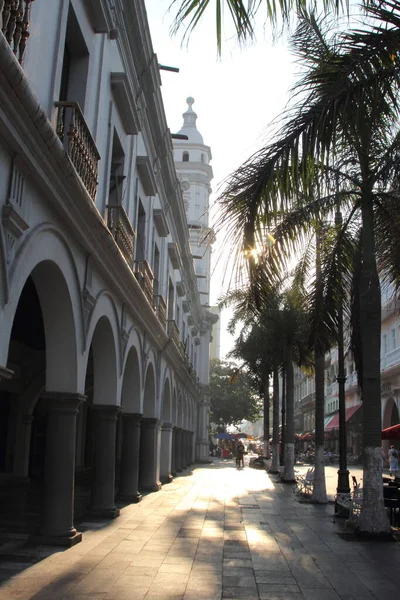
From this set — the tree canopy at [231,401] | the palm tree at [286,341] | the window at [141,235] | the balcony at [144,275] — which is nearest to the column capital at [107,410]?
the balcony at [144,275]

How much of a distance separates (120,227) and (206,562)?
5902mm

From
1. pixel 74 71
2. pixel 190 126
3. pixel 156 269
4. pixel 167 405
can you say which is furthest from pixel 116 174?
pixel 190 126

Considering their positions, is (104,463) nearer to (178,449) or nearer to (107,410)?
(107,410)

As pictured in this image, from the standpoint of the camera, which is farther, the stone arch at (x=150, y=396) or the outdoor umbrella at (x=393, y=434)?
the stone arch at (x=150, y=396)

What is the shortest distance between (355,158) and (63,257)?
546cm

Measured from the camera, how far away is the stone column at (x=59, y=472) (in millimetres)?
8391

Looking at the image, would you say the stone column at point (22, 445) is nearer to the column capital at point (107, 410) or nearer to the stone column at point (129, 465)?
the stone column at point (129, 465)

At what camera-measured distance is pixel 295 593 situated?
6.40 m

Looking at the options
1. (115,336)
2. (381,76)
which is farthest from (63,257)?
(381,76)

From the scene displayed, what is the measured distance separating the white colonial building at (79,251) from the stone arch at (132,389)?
34 mm

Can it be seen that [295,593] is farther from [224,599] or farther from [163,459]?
[163,459]

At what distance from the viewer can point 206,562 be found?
785 centimetres

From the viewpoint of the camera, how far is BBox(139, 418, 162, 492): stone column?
16312mm

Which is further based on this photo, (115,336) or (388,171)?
(115,336)
